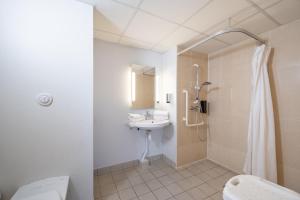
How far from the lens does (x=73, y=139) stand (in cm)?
125

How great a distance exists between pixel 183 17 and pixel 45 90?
1.64 metres

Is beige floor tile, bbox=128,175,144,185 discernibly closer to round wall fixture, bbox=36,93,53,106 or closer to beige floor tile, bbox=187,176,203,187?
beige floor tile, bbox=187,176,203,187

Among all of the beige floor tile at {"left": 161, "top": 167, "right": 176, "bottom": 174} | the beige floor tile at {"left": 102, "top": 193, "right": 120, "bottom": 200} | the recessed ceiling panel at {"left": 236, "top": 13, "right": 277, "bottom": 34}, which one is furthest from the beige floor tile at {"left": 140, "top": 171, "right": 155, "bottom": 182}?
the recessed ceiling panel at {"left": 236, "top": 13, "right": 277, "bottom": 34}

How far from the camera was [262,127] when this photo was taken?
57.7 inches

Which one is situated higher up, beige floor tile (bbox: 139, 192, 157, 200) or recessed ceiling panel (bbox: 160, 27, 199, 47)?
recessed ceiling panel (bbox: 160, 27, 199, 47)

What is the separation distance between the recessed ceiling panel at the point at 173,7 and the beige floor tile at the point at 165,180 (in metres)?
2.24

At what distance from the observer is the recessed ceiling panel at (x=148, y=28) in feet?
4.84

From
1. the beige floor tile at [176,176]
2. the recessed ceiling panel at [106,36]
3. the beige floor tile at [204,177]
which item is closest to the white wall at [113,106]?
the recessed ceiling panel at [106,36]

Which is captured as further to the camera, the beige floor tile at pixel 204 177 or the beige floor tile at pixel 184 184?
the beige floor tile at pixel 204 177

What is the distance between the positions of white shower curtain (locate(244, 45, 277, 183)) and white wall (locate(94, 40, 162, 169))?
1.69m

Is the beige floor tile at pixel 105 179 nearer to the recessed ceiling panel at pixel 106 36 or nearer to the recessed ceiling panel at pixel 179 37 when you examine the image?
the recessed ceiling panel at pixel 106 36

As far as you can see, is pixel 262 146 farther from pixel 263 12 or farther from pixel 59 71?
pixel 59 71

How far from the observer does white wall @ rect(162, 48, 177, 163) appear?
7.34ft

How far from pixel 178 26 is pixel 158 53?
3.16 ft
